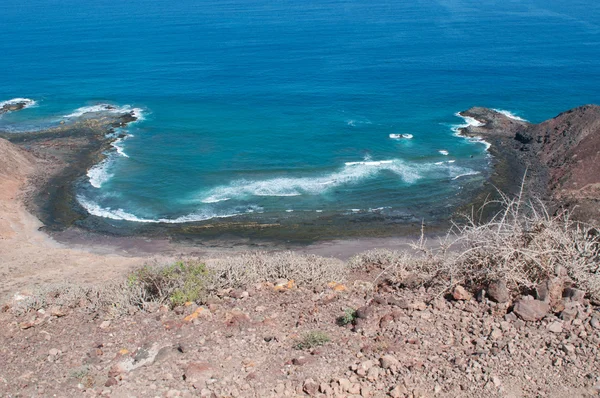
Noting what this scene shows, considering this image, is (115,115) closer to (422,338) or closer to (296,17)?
(422,338)

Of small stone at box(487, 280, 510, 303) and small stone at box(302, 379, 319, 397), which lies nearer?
small stone at box(302, 379, 319, 397)

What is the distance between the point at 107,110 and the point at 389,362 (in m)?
52.8

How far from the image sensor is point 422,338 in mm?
10922

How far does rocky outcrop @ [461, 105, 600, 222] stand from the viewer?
1455 inches

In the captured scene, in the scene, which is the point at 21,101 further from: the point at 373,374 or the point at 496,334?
the point at 496,334

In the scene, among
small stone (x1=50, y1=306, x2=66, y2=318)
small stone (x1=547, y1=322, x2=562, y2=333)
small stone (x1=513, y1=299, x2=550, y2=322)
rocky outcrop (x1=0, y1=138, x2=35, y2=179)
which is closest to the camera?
small stone (x1=547, y1=322, x2=562, y2=333)

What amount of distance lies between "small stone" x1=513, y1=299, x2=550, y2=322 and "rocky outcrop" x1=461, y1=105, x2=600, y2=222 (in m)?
25.3

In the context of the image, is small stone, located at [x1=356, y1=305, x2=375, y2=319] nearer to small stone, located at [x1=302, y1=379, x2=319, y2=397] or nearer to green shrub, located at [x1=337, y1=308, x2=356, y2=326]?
green shrub, located at [x1=337, y1=308, x2=356, y2=326]

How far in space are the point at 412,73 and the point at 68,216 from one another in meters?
44.8

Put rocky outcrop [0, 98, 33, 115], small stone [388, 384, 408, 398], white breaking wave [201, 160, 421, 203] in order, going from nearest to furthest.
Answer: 1. small stone [388, 384, 408, 398]
2. white breaking wave [201, 160, 421, 203]
3. rocky outcrop [0, 98, 33, 115]

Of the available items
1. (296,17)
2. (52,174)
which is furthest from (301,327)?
(296,17)

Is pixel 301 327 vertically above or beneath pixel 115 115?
above

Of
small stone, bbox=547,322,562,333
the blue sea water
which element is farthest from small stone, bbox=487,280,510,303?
the blue sea water

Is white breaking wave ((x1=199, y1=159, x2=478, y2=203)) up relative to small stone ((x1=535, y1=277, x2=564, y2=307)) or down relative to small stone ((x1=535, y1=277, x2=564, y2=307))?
down
